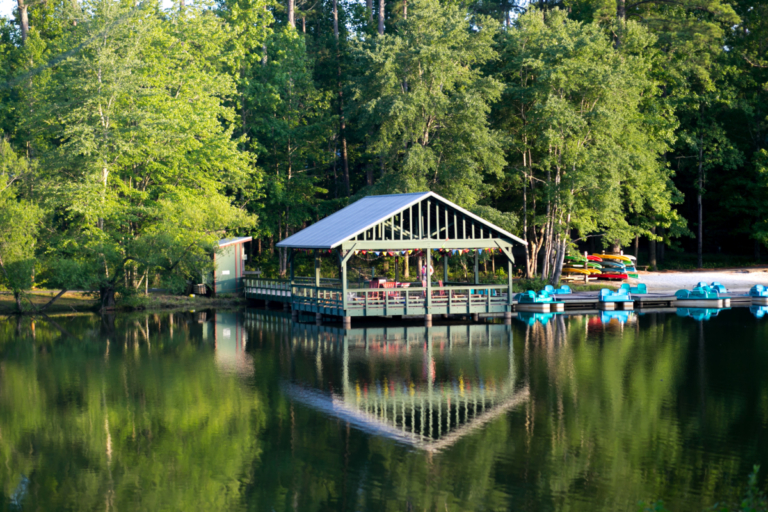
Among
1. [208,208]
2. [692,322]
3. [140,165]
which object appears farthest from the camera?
[140,165]

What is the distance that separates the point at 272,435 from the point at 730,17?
1927 inches

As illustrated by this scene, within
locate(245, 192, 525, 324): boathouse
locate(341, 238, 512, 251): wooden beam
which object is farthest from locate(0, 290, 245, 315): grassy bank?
locate(341, 238, 512, 251): wooden beam

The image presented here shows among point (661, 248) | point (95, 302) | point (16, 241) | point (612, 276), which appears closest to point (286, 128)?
point (95, 302)

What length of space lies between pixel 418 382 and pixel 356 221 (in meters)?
14.0

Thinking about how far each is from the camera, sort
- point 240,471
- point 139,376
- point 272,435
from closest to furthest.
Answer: point 240,471 < point 272,435 < point 139,376

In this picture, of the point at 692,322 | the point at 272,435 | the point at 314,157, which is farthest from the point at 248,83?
the point at 272,435

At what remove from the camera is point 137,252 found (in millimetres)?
37406

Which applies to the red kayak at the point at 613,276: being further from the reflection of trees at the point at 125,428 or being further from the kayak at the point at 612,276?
the reflection of trees at the point at 125,428

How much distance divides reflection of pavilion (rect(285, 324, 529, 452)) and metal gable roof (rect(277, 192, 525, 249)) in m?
4.06

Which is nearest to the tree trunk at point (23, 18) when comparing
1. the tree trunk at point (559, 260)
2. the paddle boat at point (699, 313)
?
the tree trunk at point (559, 260)

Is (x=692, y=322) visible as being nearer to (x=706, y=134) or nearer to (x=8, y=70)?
(x=706, y=134)

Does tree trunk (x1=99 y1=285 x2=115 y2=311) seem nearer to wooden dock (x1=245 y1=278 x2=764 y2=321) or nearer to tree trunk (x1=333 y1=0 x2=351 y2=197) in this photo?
wooden dock (x1=245 y1=278 x2=764 y2=321)

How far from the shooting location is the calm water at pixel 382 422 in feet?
39.4

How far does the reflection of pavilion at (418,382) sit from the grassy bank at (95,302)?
11851 millimetres
